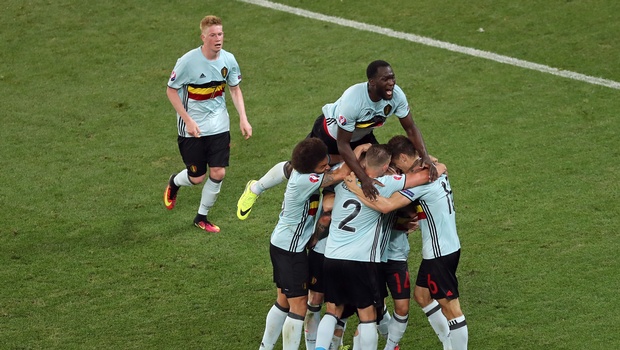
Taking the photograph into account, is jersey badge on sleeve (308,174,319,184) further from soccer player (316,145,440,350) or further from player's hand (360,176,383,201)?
player's hand (360,176,383,201)

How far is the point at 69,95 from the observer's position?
14469 millimetres

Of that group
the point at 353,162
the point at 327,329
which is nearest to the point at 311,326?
the point at 327,329

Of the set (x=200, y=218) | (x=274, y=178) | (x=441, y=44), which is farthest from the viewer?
(x=441, y=44)

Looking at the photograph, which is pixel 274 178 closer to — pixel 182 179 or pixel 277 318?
pixel 277 318

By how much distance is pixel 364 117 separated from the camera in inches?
338

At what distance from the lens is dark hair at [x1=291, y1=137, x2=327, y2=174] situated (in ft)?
25.9

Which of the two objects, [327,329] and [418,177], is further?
[418,177]

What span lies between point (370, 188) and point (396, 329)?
1255 millimetres

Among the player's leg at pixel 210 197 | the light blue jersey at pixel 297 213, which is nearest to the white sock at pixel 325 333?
the light blue jersey at pixel 297 213

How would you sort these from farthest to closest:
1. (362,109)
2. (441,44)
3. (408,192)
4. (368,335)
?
(441,44) → (362,109) → (408,192) → (368,335)

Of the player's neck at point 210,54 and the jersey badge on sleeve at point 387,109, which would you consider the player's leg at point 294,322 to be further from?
the player's neck at point 210,54

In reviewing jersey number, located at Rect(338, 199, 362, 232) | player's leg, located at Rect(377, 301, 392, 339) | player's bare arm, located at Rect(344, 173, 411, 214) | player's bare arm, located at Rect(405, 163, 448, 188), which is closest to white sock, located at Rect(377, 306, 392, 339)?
player's leg, located at Rect(377, 301, 392, 339)

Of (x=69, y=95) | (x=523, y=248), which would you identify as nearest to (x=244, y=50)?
(x=69, y=95)

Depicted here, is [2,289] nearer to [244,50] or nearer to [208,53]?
[208,53]
